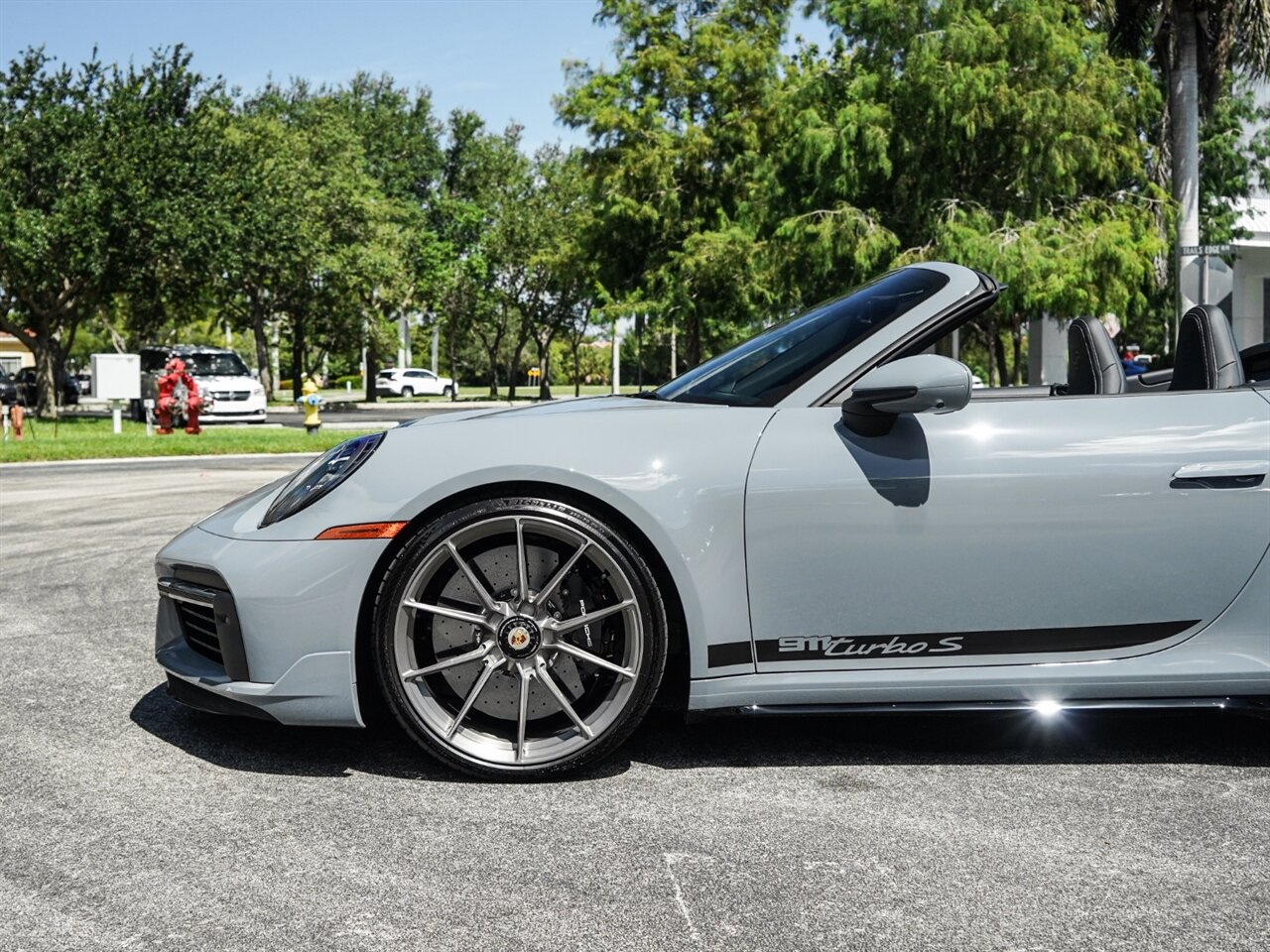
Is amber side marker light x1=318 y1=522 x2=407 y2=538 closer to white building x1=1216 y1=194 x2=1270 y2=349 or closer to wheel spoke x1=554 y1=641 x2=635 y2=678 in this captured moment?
wheel spoke x1=554 y1=641 x2=635 y2=678

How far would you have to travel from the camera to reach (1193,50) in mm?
21141

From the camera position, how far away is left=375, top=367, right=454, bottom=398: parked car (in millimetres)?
69250

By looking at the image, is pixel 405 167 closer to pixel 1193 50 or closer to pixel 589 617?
pixel 1193 50

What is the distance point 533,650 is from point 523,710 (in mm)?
160

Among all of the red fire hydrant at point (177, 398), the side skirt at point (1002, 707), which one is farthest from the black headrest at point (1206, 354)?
the red fire hydrant at point (177, 398)

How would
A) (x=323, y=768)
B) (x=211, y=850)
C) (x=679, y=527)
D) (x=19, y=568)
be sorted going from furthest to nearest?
(x=19, y=568), (x=323, y=768), (x=679, y=527), (x=211, y=850)

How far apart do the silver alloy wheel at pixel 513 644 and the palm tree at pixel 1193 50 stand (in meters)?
19.5

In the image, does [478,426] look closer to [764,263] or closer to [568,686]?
[568,686]

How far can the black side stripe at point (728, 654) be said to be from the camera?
11.5 ft

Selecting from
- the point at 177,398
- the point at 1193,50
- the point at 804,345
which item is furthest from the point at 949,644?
the point at 177,398

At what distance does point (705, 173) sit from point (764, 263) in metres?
9.18

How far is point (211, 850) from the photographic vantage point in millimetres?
3086

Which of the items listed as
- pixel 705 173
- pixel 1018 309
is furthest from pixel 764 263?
pixel 705 173

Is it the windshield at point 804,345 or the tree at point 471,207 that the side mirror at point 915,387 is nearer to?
the windshield at point 804,345
